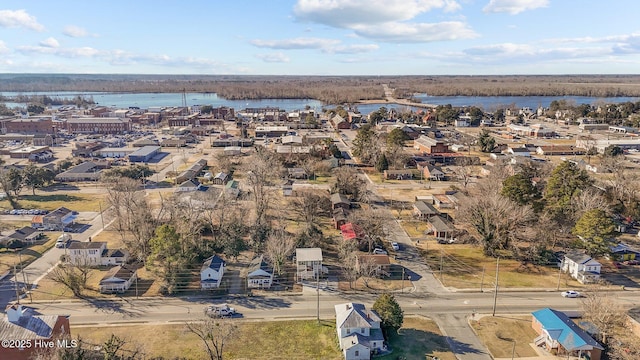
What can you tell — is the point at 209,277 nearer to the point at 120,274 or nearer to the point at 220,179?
the point at 120,274

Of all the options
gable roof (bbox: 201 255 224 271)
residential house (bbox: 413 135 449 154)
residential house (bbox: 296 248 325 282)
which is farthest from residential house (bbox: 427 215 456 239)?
residential house (bbox: 413 135 449 154)

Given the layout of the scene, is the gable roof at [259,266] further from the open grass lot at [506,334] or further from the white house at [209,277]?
the open grass lot at [506,334]

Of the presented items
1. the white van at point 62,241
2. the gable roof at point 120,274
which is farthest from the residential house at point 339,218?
the white van at point 62,241

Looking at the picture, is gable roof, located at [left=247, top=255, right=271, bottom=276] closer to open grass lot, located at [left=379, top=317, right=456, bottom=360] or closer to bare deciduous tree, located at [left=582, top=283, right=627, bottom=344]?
open grass lot, located at [left=379, top=317, right=456, bottom=360]

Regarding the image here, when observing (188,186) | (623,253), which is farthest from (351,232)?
(188,186)

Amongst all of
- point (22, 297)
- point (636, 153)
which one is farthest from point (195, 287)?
point (636, 153)

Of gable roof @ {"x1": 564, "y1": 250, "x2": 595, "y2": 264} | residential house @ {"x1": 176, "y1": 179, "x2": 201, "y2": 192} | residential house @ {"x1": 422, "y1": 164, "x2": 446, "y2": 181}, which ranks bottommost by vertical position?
gable roof @ {"x1": 564, "y1": 250, "x2": 595, "y2": 264}
